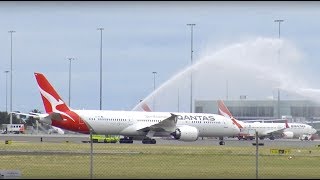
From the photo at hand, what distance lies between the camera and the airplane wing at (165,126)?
7269cm

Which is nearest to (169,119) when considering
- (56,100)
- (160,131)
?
(160,131)

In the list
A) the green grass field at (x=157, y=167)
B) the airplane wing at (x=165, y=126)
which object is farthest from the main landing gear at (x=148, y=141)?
the green grass field at (x=157, y=167)

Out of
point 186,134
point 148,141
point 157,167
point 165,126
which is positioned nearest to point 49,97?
point 148,141

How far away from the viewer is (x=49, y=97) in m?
71.9

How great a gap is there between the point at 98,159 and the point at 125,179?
13975mm

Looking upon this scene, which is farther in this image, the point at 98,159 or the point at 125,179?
the point at 98,159

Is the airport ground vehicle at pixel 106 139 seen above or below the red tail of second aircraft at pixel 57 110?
below

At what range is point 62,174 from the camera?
26828 millimetres

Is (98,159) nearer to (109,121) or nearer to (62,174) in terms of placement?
(62,174)

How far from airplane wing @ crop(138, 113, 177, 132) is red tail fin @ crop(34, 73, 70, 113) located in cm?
696

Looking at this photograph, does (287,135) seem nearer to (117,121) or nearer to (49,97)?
(117,121)

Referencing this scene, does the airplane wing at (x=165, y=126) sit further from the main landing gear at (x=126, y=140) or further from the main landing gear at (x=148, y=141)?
the main landing gear at (x=126, y=140)

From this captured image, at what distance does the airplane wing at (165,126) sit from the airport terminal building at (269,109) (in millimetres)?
63421

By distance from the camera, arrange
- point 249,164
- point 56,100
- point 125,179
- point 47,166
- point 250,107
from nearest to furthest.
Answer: point 125,179 < point 47,166 < point 249,164 < point 56,100 < point 250,107
